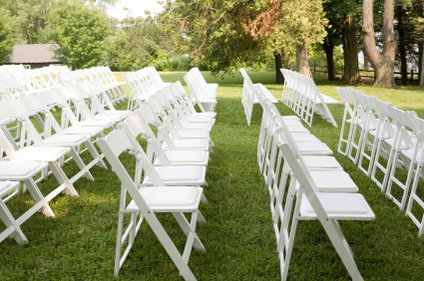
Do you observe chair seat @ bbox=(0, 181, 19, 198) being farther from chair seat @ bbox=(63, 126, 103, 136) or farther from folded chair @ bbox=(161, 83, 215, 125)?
folded chair @ bbox=(161, 83, 215, 125)

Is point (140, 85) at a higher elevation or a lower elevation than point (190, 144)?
higher

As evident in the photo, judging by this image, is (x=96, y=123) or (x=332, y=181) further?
(x=96, y=123)

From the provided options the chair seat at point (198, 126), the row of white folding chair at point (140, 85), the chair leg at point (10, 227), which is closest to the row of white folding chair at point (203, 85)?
the row of white folding chair at point (140, 85)

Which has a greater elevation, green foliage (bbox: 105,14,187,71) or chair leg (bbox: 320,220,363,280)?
green foliage (bbox: 105,14,187,71)

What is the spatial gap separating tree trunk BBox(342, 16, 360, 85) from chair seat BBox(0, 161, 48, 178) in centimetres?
1766

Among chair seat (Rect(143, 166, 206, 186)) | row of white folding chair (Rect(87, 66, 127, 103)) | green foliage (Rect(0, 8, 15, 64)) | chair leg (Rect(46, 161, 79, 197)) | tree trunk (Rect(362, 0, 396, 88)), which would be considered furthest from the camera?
green foliage (Rect(0, 8, 15, 64))

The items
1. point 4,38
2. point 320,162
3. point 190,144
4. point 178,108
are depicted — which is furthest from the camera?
point 4,38

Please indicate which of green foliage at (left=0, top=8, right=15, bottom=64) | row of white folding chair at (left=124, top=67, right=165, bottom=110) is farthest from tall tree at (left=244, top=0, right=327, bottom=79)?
green foliage at (left=0, top=8, right=15, bottom=64)

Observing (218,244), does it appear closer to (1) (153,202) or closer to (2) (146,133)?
(1) (153,202)

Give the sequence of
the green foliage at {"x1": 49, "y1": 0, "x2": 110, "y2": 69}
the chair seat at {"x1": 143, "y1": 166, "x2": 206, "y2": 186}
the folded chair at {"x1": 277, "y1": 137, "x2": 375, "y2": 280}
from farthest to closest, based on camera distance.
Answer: the green foliage at {"x1": 49, "y1": 0, "x2": 110, "y2": 69} < the chair seat at {"x1": 143, "y1": 166, "x2": 206, "y2": 186} < the folded chair at {"x1": 277, "y1": 137, "x2": 375, "y2": 280}

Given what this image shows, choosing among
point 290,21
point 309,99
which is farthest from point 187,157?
point 290,21

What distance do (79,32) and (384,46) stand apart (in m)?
27.8

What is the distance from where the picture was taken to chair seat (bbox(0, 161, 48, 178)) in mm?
3162

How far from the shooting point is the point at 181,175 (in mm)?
3244
